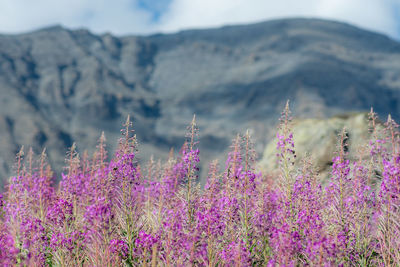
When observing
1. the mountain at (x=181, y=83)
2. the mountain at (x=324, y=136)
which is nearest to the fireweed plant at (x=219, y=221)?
the mountain at (x=324, y=136)

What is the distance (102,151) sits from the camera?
661 cm

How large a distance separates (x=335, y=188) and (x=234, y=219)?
182 cm

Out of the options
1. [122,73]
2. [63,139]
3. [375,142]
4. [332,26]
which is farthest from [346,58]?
[375,142]

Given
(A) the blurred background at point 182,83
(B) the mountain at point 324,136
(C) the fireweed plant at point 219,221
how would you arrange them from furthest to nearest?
1. (A) the blurred background at point 182,83
2. (B) the mountain at point 324,136
3. (C) the fireweed plant at point 219,221

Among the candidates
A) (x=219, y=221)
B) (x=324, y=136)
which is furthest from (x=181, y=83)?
(x=219, y=221)

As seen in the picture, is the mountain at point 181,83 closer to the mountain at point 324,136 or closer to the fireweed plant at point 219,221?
the mountain at point 324,136

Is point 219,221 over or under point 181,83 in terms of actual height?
under

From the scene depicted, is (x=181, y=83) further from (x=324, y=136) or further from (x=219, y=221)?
(x=219, y=221)

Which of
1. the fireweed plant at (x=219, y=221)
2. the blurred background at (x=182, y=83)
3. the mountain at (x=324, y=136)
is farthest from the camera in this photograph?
Answer: the blurred background at (x=182, y=83)

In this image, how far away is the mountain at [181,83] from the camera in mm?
102062

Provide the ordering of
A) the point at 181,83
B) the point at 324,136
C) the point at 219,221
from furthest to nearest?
the point at 181,83, the point at 324,136, the point at 219,221

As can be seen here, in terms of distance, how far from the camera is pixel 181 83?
14475cm

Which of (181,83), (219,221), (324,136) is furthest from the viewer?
(181,83)

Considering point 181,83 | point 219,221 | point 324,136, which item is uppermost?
point 181,83
